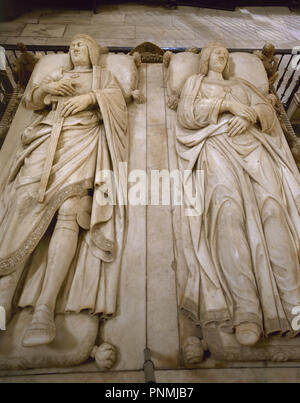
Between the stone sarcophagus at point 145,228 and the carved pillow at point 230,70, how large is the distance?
18 centimetres

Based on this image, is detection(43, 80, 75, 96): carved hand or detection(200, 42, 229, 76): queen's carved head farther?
detection(200, 42, 229, 76): queen's carved head

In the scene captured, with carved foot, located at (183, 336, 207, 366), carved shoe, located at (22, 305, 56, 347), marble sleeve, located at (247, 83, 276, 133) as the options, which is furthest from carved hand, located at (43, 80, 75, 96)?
carved foot, located at (183, 336, 207, 366)

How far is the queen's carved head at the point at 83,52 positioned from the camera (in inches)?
137

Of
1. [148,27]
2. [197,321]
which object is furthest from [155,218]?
[148,27]

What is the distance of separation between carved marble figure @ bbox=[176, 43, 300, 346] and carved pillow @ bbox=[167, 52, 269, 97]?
11.4 inches

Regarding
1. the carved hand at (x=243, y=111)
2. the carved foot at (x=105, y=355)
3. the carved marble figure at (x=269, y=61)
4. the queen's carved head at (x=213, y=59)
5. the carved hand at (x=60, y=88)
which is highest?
the carved marble figure at (x=269, y=61)

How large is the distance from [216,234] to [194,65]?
8.37ft

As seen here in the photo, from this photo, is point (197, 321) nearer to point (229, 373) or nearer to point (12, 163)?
point (229, 373)

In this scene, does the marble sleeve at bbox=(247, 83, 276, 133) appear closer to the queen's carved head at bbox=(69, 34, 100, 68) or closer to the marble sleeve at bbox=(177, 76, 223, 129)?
the marble sleeve at bbox=(177, 76, 223, 129)

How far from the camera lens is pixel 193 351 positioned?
6.40ft

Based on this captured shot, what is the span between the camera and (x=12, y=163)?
288cm

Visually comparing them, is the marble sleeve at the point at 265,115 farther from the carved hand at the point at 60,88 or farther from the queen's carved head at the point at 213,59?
the carved hand at the point at 60,88

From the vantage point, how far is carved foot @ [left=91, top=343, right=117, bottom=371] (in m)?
1.92

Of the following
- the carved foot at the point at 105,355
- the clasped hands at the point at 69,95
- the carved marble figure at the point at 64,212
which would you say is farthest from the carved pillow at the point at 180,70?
the carved foot at the point at 105,355
